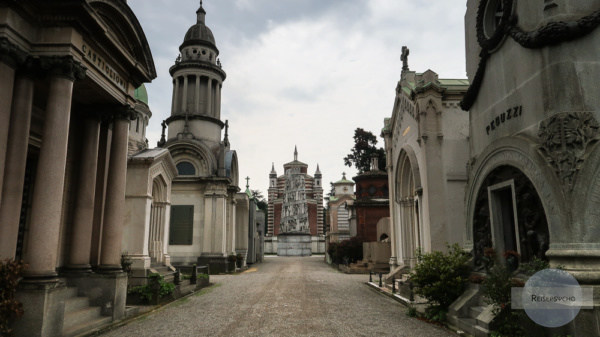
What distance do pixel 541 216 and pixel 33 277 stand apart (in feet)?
31.3

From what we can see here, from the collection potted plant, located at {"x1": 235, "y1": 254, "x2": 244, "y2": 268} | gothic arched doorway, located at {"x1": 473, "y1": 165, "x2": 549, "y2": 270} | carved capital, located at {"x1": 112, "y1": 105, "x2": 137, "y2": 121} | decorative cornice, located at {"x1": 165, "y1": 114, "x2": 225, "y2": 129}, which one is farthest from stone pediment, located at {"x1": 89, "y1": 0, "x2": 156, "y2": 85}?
potted plant, located at {"x1": 235, "y1": 254, "x2": 244, "y2": 268}

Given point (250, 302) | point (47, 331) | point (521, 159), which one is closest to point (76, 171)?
point (47, 331)

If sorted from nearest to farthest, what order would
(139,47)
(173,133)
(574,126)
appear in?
1. (574,126)
2. (139,47)
3. (173,133)

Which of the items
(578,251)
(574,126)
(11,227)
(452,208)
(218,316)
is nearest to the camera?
(578,251)

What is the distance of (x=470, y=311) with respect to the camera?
8492 millimetres

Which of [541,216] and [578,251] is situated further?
[541,216]

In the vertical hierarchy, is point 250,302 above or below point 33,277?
below

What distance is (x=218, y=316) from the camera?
10.2 meters

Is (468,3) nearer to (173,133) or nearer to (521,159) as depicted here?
(521,159)

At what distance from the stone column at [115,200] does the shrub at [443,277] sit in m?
7.96

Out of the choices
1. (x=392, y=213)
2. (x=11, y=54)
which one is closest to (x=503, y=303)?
(x=11, y=54)

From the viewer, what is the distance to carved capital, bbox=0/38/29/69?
7129 mm

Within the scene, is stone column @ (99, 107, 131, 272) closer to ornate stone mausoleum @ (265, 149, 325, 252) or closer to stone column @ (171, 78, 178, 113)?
stone column @ (171, 78, 178, 113)

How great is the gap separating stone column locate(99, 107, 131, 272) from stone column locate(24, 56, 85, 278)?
2.45m
